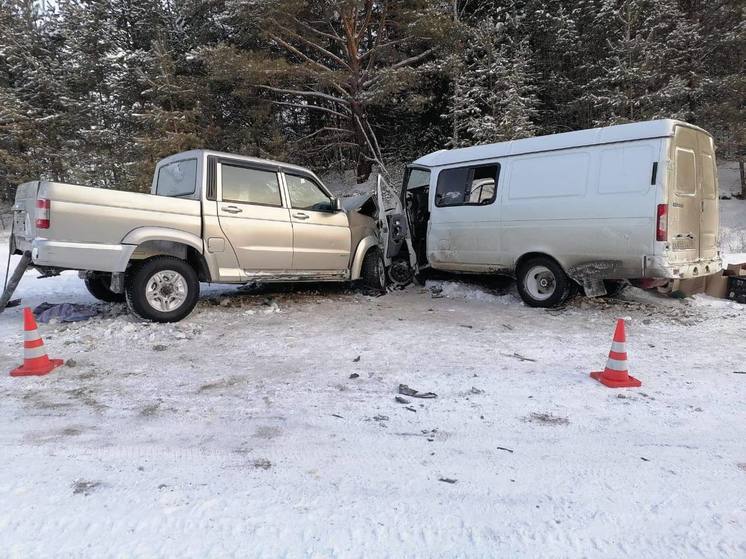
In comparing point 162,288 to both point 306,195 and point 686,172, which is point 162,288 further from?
point 686,172

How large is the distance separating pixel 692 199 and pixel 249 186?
5912mm

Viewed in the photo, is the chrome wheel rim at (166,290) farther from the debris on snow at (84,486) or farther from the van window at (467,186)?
the van window at (467,186)

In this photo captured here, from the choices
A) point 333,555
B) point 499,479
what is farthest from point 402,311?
point 333,555

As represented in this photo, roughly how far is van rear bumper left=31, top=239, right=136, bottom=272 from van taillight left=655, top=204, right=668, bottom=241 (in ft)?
20.5

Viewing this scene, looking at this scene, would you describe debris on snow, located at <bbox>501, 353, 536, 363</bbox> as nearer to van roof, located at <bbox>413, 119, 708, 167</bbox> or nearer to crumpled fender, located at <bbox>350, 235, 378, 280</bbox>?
van roof, located at <bbox>413, 119, 708, 167</bbox>

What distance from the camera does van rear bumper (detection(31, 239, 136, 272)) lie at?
5.15m

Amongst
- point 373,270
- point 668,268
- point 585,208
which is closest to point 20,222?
point 373,270

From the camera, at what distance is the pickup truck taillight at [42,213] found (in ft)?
16.8

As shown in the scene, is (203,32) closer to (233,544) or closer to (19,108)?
(19,108)

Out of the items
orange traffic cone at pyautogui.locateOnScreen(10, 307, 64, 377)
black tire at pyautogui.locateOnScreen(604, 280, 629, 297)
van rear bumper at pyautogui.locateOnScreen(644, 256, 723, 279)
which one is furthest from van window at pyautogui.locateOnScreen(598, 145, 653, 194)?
orange traffic cone at pyautogui.locateOnScreen(10, 307, 64, 377)

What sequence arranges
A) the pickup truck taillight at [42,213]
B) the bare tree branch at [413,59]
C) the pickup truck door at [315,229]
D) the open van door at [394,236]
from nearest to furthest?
1. the pickup truck taillight at [42,213]
2. the pickup truck door at [315,229]
3. the open van door at [394,236]
4. the bare tree branch at [413,59]

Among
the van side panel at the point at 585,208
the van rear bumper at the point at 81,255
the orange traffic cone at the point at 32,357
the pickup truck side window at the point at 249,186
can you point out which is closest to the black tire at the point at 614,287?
the van side panel at the point at 585,208

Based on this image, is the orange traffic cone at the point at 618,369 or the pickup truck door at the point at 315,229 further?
the pickup truck door at the point at 315,229

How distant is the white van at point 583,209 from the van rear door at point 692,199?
13 mm
